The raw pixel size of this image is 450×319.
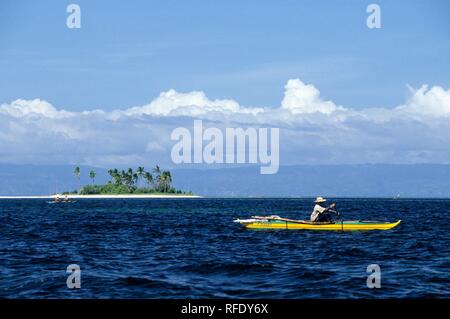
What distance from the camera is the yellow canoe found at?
51.5 m

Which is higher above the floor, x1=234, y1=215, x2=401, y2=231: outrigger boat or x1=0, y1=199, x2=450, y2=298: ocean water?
x1=234, y1=215, x2=401, y2=231: outrigger boat

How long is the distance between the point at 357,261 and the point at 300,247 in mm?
7744

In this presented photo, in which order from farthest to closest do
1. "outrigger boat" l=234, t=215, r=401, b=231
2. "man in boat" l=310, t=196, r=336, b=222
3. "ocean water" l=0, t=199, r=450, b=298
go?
"outrigger boat" l=234, t=215, r=401, b=231
"man in boat" l=310, t=196, r=336, b=222
"ocean water" l=0, t=199, r=450, b=298

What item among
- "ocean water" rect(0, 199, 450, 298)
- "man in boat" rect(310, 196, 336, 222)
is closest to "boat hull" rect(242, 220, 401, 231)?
"man in boat" rect(310, 196, 336, 222)

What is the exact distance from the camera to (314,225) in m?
51.6

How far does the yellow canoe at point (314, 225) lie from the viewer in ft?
169

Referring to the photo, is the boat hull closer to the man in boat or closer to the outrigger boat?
the outrigger boat

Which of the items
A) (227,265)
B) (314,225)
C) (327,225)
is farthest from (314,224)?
(227,265)

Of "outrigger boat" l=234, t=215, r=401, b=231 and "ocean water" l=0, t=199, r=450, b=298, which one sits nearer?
"ocean water" l=0, t=199, r=450, b=298

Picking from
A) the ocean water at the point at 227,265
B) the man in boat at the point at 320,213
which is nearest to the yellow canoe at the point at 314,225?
the man in boat at the point at 320,213

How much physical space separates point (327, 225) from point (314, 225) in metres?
1.15

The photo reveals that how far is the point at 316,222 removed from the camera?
51.5m
